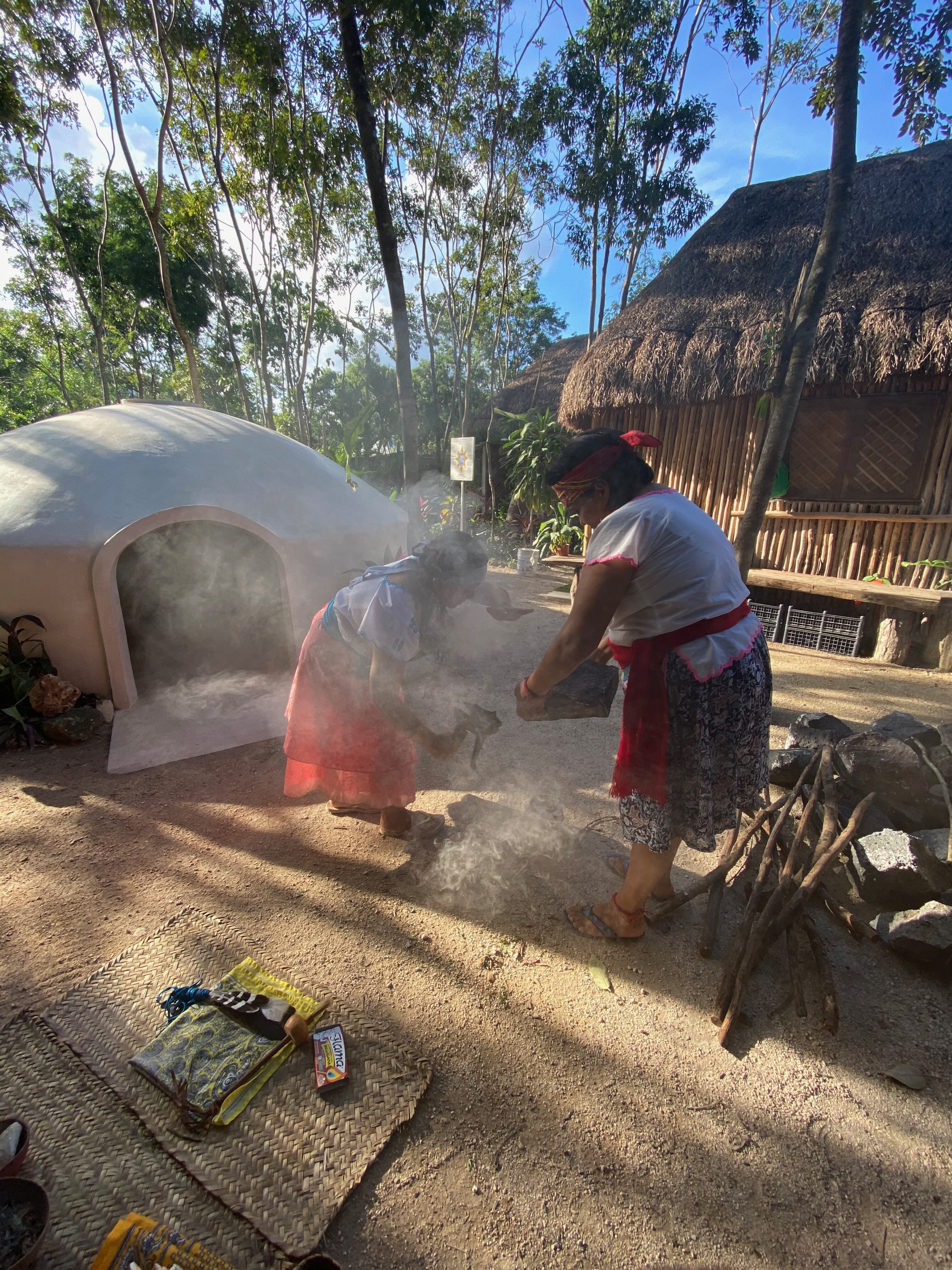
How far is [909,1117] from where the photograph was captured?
1.62m

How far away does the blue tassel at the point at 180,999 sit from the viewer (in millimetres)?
1855

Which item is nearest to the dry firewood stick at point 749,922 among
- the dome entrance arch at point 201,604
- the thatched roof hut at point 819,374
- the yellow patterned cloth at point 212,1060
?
the yellow patterned cloth at point 212,1060

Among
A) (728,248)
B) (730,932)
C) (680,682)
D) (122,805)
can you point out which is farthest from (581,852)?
(728,248)

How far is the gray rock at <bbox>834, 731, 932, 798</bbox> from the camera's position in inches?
104

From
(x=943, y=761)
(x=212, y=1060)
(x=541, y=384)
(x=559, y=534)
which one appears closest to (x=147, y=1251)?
(x=212, y=1060)

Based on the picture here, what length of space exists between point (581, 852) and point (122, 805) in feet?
8.55

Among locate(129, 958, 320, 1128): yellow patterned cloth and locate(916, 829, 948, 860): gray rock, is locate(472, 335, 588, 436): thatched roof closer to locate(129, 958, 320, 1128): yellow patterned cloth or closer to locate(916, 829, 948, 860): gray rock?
locate(916, 829, 948, 860): gray rock

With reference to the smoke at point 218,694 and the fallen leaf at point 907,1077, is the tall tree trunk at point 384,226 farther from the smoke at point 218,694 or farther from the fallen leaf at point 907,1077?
the fallen leaf at point 907,1077

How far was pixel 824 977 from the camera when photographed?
76.5 inches

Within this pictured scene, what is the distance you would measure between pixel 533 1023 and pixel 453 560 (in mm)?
1660

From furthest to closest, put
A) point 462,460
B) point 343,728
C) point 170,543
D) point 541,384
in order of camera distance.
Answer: point 541,384
point 462,460
point 170,543
point 343,728

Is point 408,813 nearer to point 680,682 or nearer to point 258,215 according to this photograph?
point 680,682

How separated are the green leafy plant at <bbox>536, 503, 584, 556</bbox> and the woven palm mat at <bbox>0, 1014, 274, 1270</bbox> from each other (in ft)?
28.2

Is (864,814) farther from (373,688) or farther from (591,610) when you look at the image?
(373,688)
